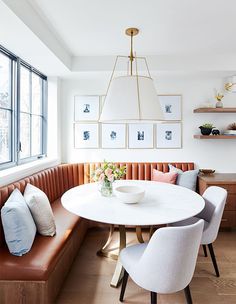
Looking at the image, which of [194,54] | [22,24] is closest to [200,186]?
[194,54]

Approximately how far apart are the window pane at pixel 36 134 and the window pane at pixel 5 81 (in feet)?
2.39

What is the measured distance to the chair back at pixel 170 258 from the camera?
4.61 feet

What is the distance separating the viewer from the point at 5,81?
8.84 ft

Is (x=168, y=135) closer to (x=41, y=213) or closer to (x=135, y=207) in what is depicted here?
(x=135, y=207)

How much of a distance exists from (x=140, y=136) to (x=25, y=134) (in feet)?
A: 5.68

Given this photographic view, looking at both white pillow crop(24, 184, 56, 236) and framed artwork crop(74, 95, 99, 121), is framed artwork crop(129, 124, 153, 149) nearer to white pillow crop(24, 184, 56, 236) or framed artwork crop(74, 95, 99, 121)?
framed artwork crop(74, 95, 99, 121)

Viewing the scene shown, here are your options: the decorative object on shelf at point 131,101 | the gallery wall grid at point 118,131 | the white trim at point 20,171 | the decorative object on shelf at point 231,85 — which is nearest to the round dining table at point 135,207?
the white trim at point 20,171

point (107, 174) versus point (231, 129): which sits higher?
point (231, 129)

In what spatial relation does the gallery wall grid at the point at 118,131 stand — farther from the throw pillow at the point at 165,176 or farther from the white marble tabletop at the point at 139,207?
the white marble tabletop at the point at 139,207

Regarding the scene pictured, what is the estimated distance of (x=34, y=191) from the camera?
2.28 meters

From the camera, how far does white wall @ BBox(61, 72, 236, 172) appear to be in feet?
12.3

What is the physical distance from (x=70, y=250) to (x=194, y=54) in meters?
2.98

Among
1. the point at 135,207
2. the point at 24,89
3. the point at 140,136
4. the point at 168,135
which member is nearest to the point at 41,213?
the point at 135,207

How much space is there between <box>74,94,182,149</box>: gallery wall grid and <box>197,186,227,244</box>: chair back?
147 cm
